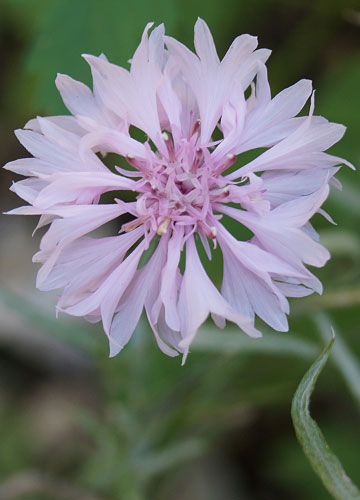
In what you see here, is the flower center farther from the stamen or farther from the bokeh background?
the bokeh background

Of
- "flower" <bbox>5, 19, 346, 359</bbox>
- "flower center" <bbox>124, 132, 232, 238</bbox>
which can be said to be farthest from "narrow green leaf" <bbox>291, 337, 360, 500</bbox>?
"flower center" <bbox>124, 132, 232, 238</bbox>

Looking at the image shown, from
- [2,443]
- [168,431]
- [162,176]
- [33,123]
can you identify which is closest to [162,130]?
[162,176]

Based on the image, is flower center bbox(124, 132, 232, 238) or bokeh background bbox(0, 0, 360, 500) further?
bokeh background bbox(0, 0, 360, 500)

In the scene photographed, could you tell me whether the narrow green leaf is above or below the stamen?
below

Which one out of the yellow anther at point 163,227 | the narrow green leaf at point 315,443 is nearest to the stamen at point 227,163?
the yellow anther at point 163,227

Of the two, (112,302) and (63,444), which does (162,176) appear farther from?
(63,444)

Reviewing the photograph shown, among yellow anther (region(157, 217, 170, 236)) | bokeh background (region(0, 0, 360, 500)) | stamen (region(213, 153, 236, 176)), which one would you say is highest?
stamen (region(213, 153, 236, 176))

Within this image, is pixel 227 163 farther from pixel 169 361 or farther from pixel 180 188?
pixel 169 361
